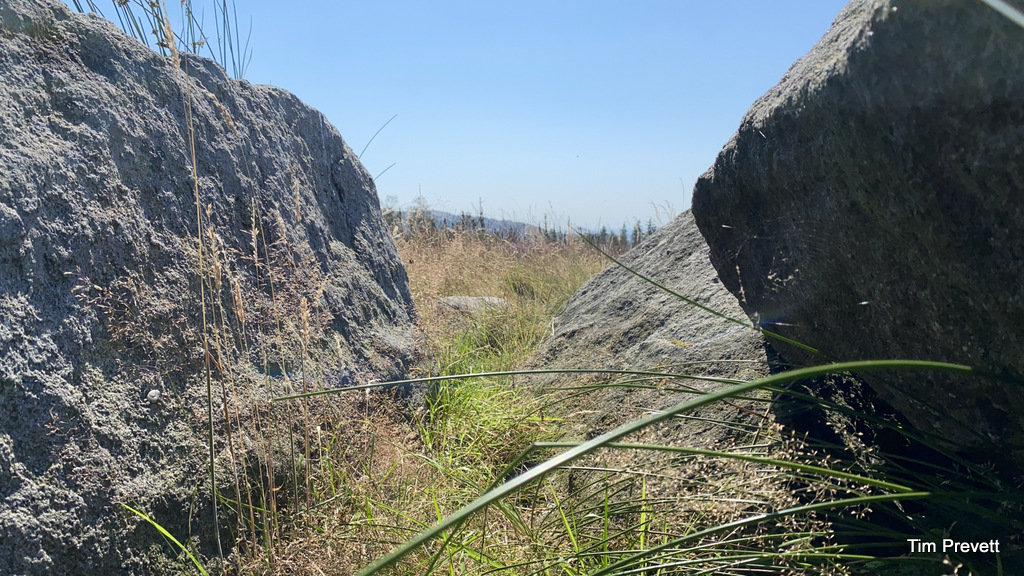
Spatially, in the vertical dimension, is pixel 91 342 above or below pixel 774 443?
above

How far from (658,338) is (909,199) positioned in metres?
1.46

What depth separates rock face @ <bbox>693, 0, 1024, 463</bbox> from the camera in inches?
37.9

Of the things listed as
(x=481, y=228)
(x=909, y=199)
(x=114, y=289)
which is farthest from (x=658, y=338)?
(x=481, y=228)

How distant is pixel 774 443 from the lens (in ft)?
4.73

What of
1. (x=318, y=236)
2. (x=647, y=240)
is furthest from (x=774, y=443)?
(x=647, y=240)

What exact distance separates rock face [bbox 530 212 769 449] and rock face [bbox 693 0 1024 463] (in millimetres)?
330

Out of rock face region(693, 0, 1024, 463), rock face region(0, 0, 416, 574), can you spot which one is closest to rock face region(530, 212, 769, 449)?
rock face region(693, 0, 1024, 463)

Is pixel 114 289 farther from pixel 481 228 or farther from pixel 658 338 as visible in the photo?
pixel 481 228

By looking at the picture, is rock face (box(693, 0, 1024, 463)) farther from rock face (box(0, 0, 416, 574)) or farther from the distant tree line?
the distant tree line

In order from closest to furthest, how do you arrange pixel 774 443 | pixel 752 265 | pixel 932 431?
pixel 932 431 < pixel 774 443 < pixel 752 265

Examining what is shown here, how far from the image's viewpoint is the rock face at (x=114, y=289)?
4.57ft

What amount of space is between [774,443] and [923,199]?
63cm

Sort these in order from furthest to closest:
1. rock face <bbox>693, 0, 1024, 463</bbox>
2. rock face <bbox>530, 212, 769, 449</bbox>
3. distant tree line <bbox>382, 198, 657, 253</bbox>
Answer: distant tree line <bbox>382, 198, 657, 253</bbox>, rock face <bbox>530, 212, 769, 449</bbox>, rock face <bbox>693, 0, 1024, 463</bbox>

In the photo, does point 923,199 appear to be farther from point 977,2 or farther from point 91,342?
point 91,342
